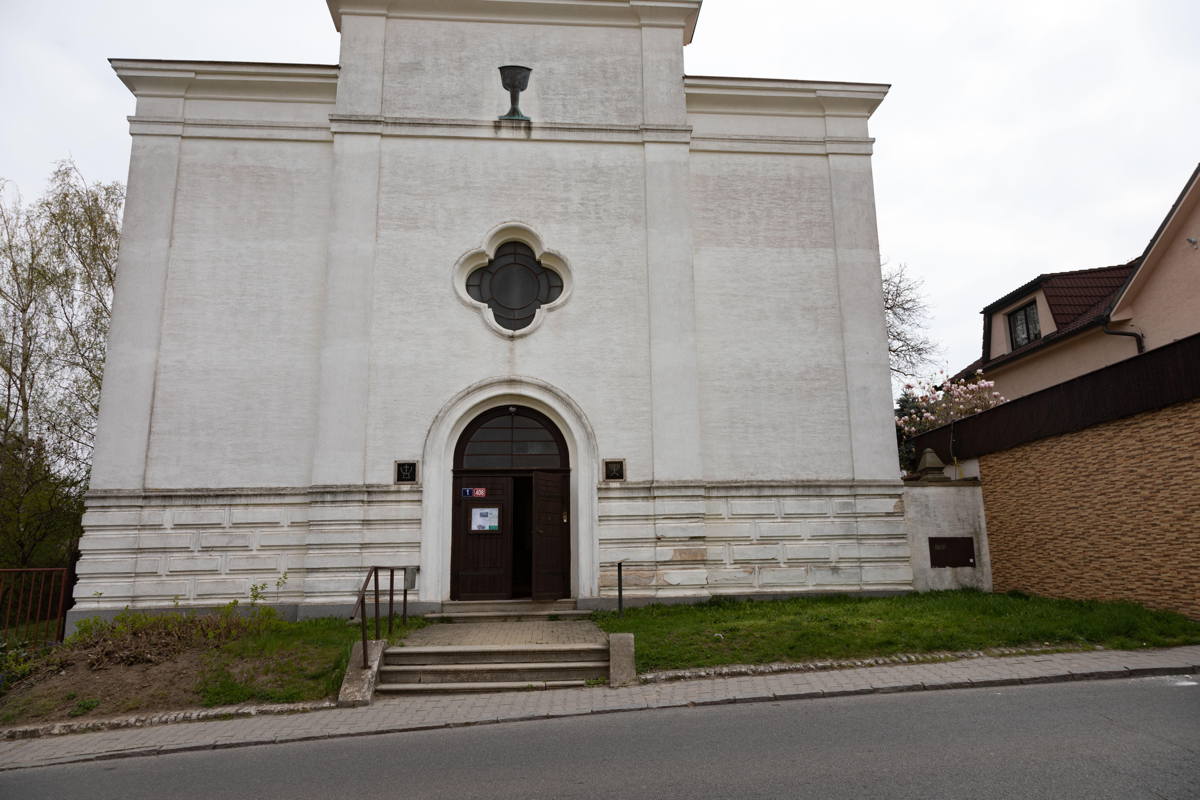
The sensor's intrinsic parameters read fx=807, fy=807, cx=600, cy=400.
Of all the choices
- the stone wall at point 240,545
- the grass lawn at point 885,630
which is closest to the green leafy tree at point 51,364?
the stone wall at point 240,545

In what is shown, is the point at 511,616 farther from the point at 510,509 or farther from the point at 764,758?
the point at 764,758

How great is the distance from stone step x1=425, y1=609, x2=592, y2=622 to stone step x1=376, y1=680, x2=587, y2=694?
136 inches

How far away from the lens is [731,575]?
14023mm

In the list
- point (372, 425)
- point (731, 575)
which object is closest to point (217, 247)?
point (372, 425)

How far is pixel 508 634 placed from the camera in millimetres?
11359

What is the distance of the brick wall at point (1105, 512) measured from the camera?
34.7 feet

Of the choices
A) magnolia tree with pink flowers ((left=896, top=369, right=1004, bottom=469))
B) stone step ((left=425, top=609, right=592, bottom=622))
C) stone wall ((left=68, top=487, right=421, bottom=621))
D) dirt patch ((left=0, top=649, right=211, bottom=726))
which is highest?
magnolia tree with pink flowers ((left=896, top=369, right=1004, bottom=469))

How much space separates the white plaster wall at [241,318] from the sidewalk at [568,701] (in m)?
6.19

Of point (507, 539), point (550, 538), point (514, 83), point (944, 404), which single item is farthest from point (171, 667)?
point (944, 404)

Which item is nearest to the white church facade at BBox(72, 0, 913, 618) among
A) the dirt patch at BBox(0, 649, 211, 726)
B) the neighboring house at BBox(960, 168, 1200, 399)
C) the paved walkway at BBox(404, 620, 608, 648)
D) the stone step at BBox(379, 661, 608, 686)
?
the paved walkway at BBox(404, 620, 608, 648)

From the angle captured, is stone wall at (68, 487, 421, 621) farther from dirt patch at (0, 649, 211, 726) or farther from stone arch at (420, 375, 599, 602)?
dirt patch at (0, 649, 211, 726)

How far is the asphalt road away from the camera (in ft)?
17.7

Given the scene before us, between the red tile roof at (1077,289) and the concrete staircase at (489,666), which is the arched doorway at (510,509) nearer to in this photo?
the concrete staircase at (489,666)

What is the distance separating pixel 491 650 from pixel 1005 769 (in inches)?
236
